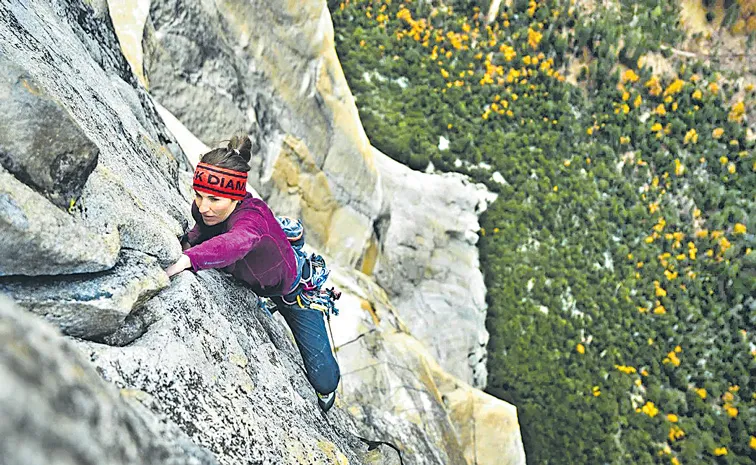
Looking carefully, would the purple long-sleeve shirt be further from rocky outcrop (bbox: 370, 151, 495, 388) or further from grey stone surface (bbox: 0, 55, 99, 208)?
rocky outcrop (bbox: 370, 151, 495, 388)

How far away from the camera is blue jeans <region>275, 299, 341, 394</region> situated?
3477 millimetres

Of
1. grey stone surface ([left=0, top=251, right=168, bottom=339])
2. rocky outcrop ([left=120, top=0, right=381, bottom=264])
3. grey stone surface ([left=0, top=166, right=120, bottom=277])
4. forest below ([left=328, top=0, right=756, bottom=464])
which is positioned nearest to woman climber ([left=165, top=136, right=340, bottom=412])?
grey stone surface ([left=0, top=251, right=168, bottom=339])

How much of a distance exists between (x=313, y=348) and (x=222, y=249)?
1349 mm

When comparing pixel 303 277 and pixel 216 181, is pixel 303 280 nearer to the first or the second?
pixel 303 277

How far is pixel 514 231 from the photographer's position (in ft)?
59.2

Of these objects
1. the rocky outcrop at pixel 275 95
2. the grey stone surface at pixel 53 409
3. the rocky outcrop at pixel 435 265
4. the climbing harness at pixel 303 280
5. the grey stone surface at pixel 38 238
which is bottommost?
the rocky outcrop at pixel 435 265

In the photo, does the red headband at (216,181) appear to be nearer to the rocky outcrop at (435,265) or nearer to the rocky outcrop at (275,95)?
the rocky outcrop at (275,95)

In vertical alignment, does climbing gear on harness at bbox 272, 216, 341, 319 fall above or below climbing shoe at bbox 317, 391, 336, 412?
above

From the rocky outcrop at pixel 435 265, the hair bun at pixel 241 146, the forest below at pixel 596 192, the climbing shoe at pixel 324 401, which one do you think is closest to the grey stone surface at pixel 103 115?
the hair bun at pixel 241 146

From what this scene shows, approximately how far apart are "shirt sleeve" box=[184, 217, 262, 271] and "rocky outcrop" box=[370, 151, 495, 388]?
9016 millimetres

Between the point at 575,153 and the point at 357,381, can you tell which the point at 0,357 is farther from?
the point at 575,153

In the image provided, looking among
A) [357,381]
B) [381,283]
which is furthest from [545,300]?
[357,381]

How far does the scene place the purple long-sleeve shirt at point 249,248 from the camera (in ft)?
7.89

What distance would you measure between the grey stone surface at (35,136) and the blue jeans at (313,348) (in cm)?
185
